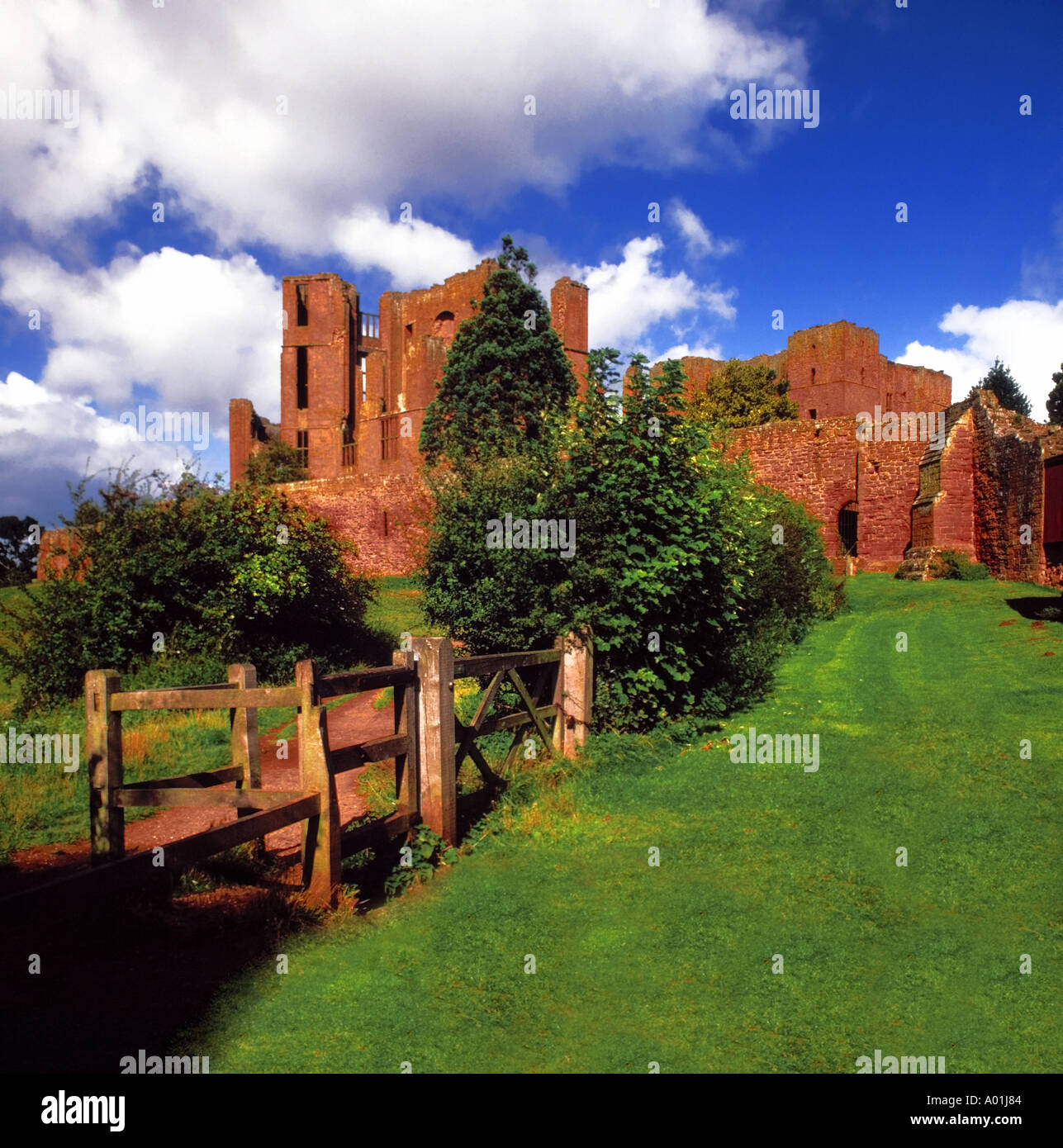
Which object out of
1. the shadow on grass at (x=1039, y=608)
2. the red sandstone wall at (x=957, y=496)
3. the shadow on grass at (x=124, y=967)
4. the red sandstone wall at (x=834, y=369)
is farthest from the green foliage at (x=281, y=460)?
the shadow on grass at (x=124, y=967)

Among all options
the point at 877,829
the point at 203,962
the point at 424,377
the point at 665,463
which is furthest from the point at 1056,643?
the point at 424,377

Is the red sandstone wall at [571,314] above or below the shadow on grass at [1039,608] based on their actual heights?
above

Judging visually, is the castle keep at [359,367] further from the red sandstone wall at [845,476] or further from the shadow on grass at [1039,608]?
the shadow on grass at [1039,608]

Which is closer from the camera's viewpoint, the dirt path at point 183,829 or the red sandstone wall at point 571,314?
the dirt path at point 183,829

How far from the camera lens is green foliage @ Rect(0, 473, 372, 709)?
14602mm

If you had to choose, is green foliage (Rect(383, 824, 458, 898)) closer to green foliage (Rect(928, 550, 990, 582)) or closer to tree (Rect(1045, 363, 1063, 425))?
green foliage (Rect(928, 550, 990, 582))

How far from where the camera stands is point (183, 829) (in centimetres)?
798

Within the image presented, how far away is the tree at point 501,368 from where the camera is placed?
31.6m

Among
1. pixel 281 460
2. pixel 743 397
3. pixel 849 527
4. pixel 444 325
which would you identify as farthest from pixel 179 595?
pixel 281 460

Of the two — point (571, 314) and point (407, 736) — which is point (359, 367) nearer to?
point (571, 314)

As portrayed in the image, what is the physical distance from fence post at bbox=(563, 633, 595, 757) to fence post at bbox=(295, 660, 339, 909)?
380 centimetres

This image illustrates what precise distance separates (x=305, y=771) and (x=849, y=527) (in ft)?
106
